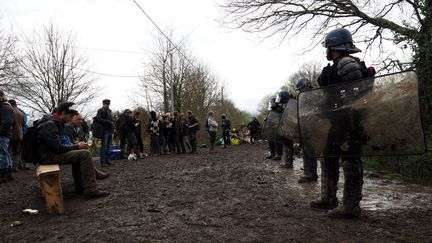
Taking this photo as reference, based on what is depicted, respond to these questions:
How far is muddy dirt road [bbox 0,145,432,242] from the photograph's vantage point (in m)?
3.15

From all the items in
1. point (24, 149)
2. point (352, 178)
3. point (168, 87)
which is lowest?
point (352, 178)

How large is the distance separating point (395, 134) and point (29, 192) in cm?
550

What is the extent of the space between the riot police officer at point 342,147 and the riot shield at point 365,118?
1cm

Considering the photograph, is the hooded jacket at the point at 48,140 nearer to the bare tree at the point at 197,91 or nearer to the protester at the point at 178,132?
the protester at the point at 178,132

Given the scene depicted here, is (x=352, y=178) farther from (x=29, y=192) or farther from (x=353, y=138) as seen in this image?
(x=29, y=192)

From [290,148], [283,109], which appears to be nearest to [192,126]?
[290,148]

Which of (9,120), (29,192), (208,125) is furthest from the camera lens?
(208,125)

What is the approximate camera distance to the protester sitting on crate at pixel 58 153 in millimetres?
4781

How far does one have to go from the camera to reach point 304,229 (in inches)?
129

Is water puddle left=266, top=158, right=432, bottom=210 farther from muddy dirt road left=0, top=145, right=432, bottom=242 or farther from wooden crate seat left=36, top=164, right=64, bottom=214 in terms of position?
wooden crate seat left=36, top=164, right=64, bottom=214

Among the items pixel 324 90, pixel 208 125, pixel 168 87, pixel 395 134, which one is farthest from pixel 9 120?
pixel 168 87

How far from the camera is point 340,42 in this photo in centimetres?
392

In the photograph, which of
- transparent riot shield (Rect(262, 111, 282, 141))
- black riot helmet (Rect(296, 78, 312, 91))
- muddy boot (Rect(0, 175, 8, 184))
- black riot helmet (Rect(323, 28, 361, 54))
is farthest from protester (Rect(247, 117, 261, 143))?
black riot helmet (Rect(323, 28, 361, 54))

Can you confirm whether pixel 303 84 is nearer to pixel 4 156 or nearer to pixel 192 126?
pixel 4 156
